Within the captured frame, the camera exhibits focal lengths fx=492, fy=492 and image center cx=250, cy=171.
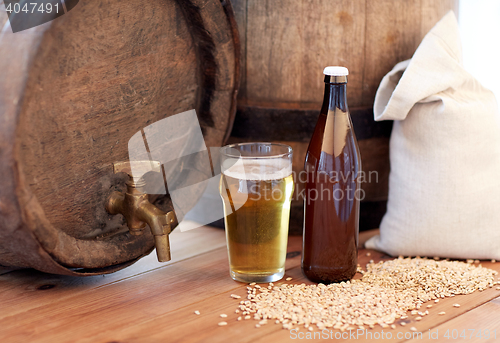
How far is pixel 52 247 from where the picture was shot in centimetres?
87

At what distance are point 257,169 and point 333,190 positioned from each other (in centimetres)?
16

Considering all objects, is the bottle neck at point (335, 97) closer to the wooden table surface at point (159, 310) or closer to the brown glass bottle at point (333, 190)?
the brown glass bottle at point (333, 190)

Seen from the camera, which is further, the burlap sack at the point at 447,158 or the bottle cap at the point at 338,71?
the burlap sack at the point at 447,158

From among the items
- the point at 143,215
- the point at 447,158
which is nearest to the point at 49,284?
the point at 143,215

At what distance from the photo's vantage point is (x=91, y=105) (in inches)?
38.1

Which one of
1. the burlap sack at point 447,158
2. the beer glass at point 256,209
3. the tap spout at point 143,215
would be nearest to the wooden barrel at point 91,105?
the tap spout at point 143,215

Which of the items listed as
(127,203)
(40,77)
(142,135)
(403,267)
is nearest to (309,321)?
(403,267)

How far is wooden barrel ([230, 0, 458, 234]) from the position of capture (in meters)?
1.22

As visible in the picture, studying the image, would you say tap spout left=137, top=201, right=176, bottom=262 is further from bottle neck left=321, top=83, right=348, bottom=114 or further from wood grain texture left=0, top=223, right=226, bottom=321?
bottle neck left=321, top=83, right=348, bottom=114

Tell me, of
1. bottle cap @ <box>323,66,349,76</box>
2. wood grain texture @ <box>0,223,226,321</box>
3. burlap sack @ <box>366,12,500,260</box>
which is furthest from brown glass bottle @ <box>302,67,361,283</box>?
wood grain texture @ <box>0,223,226,321</box>

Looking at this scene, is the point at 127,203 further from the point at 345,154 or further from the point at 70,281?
the point at 345,154

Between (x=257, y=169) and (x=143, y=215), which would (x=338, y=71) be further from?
(x=143, y=215)

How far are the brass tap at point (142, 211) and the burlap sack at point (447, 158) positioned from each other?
56 cm

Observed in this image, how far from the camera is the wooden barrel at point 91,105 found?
2.61 ft
